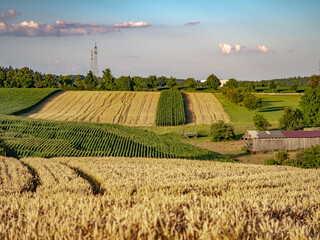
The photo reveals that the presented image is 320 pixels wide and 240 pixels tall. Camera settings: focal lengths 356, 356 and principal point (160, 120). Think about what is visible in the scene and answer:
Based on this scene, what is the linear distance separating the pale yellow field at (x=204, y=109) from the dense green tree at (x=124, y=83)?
91.9 ft

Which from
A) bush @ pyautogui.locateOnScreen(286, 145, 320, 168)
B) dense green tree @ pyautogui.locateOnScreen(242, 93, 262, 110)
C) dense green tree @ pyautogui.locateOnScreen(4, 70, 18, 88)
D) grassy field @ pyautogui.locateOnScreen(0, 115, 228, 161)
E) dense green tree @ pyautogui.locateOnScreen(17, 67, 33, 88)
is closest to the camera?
bush @ pyautogui.locateOnScreen(286, 145, 320, 168)

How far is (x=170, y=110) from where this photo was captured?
294ft

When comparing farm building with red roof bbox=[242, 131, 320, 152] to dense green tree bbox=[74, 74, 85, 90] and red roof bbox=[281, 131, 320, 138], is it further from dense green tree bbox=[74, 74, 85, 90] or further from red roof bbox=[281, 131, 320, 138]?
dense green tree bbox=[74, 74, 85, 90]

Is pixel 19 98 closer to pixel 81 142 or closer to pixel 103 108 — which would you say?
pixel 103 108

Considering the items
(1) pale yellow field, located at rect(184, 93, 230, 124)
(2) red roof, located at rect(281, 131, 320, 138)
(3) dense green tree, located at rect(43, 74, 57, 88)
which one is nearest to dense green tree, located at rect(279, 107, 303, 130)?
(2) red roof, located at rect(281, 131, 320, 138)

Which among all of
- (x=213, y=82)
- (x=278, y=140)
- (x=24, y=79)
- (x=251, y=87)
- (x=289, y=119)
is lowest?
(x=278, y=140)

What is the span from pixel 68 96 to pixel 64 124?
2070 inches

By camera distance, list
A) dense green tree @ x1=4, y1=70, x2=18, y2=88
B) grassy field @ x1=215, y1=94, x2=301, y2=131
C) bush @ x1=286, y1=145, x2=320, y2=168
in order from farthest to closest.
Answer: dense green tree @ x1=4, y1=70, x2=18, y2=88, grassy field @ x1=215, y1=94, x2=301, y2=131, bush @ x1=286, y1=145, x2=320, y2=168

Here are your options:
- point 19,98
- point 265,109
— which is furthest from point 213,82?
point 19,98

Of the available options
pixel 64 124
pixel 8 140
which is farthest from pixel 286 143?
pixel 8 140

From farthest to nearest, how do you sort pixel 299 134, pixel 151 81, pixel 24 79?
pixel 151 81
pixel 24 79
pixel 299 134

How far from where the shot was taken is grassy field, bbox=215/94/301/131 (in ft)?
260

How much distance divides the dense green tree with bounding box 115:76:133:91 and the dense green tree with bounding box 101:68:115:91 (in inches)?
75.5

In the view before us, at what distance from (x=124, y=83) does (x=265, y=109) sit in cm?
5746
